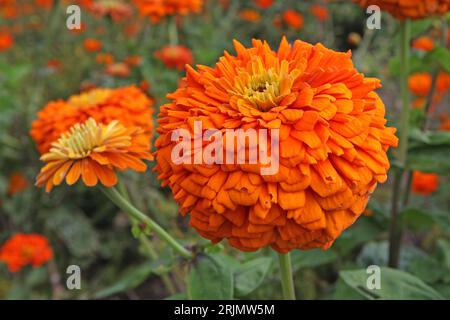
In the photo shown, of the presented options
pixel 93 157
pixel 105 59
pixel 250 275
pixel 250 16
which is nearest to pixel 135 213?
pixel 93 157

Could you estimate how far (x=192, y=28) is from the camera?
3.03 metres

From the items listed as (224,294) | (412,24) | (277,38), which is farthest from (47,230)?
(277,38)

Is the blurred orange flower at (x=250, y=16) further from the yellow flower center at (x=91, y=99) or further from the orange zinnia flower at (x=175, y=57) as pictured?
the yellow flower center at (x=91, y=99)

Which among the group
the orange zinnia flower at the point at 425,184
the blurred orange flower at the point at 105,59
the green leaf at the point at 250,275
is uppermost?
the blurred orange flower at the point at 105,59

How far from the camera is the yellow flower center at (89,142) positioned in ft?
3.65

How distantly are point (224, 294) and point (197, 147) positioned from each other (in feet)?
1.24

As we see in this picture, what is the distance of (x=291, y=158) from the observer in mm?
809

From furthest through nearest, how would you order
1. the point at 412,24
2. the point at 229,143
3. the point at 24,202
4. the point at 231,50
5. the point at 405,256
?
the point at 231,50 < the point at 24,202 < the point at 405,256 < the point at 412,24 < the point at 229,143

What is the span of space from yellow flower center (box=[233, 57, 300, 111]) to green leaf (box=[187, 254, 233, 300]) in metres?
0.38

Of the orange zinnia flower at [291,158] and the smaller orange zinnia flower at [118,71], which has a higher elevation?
the smaller orange zinnia flower at [118,71]

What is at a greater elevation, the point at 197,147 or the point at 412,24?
the point at 412,24

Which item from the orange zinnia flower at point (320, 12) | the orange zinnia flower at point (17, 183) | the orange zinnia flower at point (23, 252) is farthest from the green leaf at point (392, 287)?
the orange zinnia flower at point (320, 12)

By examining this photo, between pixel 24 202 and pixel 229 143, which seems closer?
pixel 229 143

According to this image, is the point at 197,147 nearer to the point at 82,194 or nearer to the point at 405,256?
the point at 405,256
